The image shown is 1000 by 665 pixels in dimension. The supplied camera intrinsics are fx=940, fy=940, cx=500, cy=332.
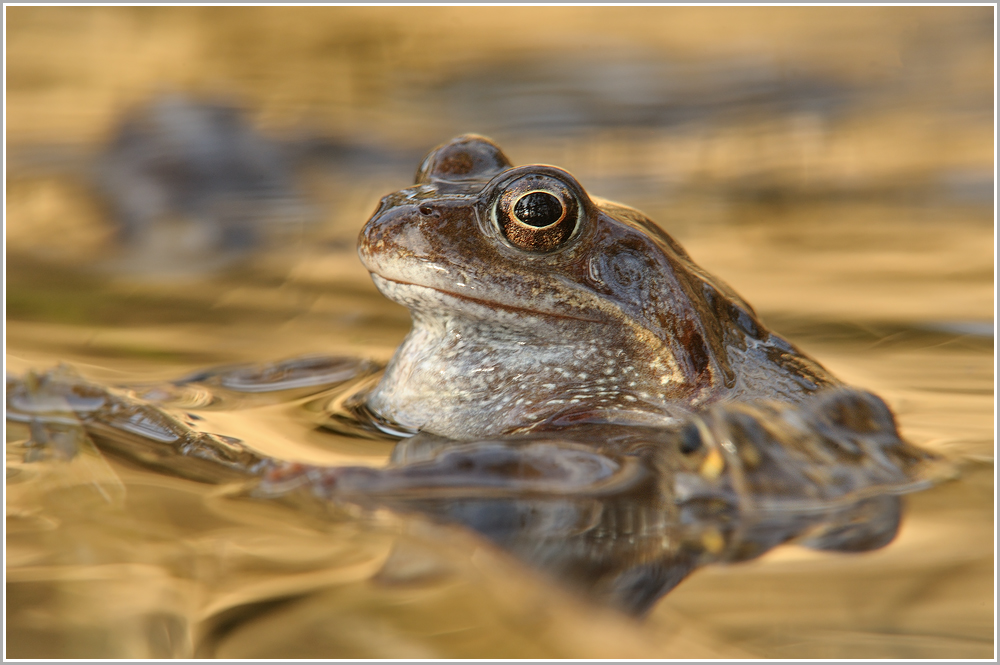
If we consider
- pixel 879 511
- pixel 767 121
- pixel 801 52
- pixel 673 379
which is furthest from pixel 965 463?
pixel 801 52

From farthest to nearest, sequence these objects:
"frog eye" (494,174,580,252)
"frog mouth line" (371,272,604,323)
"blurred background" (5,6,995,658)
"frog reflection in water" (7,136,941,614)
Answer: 1. "frog mouth line" (371,272,604,323)
2. "frog eye" (494,174,580,252)
3. "frog reflection in water" (7,136,941,614)
4. "blurred background" (5,6,995,658)

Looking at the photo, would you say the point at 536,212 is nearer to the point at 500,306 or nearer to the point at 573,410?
the point at 500,306

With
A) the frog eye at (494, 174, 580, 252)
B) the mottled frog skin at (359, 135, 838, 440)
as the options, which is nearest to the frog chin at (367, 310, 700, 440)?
the mottled frog skin at (359, 135, 838, 440)

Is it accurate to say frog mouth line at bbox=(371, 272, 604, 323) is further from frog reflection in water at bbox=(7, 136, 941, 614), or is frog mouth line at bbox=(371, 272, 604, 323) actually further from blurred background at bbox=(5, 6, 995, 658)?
blurred background at bbox=(5, 6, 995, 658)

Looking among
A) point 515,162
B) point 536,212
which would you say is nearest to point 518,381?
point 536,212

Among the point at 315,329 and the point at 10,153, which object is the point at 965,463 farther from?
the point at 10,153

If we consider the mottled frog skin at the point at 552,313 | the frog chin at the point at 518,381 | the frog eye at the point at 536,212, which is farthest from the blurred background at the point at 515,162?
the frog eye at the point at 536,212
